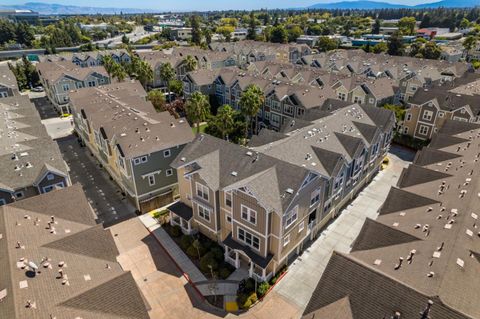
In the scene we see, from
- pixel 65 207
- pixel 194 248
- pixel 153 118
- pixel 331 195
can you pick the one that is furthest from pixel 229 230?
pixel 153 118

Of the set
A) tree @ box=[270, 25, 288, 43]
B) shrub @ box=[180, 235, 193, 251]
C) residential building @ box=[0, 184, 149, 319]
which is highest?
tree @ box=[270, 25, 288, 43]

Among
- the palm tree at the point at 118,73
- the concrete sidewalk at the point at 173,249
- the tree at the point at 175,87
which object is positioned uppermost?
the palm tree at the point at 118,73

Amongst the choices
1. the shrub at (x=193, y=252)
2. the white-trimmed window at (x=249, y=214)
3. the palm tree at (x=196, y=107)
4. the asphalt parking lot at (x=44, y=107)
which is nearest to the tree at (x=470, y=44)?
the palm tree at (x=196, y=107)

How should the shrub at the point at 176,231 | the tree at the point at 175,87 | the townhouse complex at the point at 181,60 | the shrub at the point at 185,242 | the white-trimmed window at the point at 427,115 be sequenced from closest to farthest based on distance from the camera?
the shrub at the point at 185,242, the shrub at the point at 176,231, the white-trimmed window at the point at 427,115, the tree at the point at 175,87, the townhouse complex at the point at 181,60

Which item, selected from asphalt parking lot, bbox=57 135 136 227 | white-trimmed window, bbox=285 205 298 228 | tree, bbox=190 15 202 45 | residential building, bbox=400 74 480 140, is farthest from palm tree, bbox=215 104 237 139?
tree, bbox=190 15 202 45

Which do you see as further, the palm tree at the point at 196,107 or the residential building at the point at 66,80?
the residential building at the point at 66,80

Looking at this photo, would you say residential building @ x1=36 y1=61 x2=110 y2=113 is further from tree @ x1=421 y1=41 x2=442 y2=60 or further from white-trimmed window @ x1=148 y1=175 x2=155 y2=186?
tree @ x1=421 y1=41 x2=442 y2=60

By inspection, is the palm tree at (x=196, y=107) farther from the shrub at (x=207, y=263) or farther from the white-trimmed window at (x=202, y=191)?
the shrub at (x=207, y=263)
